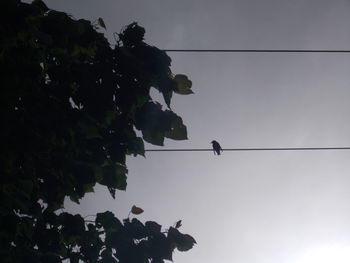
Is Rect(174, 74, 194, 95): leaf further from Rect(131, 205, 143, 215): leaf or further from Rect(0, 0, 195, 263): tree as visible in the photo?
Rect(131, 205, 143, 215): leaf

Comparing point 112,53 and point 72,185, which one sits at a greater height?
point 112,53

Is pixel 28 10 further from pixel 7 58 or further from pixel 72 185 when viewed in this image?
pixel 72 185

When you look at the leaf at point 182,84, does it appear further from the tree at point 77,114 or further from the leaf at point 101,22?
the leaf at point 101,22

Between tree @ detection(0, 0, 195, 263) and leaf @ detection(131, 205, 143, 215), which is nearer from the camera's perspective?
tree @ detection(0, 0, 195, 263)

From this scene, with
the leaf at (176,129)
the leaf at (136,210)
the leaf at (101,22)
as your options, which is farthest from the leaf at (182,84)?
the leaf at (136,210)

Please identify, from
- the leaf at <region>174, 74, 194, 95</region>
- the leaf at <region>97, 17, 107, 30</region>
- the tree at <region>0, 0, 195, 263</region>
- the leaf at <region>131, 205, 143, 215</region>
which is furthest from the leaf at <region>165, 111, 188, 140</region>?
the leaf at <region>97, 17, 107, 30</region>

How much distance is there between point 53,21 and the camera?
7.70 ft

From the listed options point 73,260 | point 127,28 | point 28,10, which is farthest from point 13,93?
point 73,260

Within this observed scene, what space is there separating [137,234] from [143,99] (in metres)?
0.96

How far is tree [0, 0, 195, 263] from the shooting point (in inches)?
89.9

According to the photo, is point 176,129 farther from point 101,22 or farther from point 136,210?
point 101,22

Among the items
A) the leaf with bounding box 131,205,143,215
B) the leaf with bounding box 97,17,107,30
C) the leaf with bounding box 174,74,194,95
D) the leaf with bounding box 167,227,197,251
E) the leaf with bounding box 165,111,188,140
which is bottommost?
the leaf with bounding box 167,227,197,251

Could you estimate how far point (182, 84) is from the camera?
2.38 meters

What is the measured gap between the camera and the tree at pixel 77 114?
228 cm
